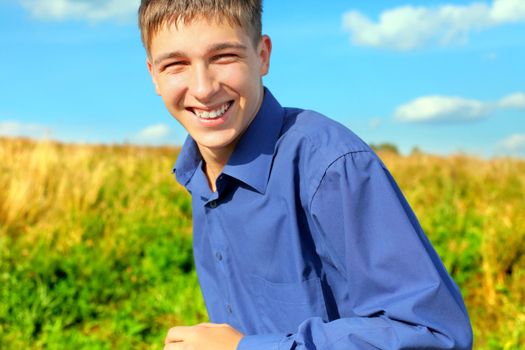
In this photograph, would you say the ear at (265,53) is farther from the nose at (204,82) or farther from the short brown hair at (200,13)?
the nose at (204,82)

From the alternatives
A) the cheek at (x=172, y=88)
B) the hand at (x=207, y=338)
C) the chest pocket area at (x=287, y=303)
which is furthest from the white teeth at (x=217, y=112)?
the hand at (x=207, y=338)

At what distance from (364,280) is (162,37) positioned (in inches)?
40.9

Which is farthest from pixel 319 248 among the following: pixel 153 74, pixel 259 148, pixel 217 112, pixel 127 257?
pixel 127 257

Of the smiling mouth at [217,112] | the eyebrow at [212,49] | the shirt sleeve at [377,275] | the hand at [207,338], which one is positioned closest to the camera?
the shirt sleeve at [377,275]

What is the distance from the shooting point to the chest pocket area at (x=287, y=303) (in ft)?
6.78

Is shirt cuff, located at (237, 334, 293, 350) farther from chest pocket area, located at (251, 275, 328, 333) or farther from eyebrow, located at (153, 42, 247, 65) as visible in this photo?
eyebrow, located at (153, 42, 247, 65)

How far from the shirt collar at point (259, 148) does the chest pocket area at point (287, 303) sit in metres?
0.34

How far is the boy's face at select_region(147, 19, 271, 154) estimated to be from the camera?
2.05m

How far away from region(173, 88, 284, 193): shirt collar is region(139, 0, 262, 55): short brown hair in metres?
0.24

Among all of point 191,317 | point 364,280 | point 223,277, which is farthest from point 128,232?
point 364,280

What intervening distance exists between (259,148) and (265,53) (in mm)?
405

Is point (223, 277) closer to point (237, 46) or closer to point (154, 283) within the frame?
point (237, 46)

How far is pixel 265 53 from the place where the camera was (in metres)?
2.37

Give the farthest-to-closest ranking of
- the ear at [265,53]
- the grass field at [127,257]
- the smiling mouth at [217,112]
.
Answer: the grass field at [127,257]
the ear at [265,53]
the smiling mouth at [217,112]
